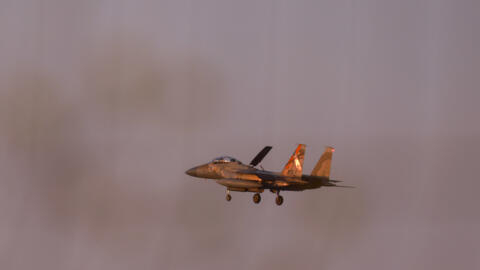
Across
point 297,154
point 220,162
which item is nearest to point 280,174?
point 297,154

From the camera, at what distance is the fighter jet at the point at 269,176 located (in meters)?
99.8

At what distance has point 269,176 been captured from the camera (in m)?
103

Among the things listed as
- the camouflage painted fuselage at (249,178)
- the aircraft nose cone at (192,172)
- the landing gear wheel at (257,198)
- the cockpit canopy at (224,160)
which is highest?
the cockpit canopy at (224,160)

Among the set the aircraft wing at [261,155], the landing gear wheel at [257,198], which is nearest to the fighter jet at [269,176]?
the landing gear wheel at [257,198]

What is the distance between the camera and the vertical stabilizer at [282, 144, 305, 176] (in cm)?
10112

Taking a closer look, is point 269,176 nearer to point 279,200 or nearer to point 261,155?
point 279,200

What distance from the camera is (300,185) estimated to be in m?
99.7

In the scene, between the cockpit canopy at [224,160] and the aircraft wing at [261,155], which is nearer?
the cockpit canopy at [224,160]

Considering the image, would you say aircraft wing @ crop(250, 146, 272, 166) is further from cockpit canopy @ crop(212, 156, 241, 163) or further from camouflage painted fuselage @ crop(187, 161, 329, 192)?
camouflage painted fuselage @ crop(187, 161, 329, 192)

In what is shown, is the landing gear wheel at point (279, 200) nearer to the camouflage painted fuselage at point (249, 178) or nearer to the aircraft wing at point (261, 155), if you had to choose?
the camouflage painted fuselage at point (249, 178)

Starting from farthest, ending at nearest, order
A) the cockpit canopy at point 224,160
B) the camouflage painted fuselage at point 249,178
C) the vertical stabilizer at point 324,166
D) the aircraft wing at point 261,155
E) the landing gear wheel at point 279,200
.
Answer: the aircraft wing at point 261,155 < the cockpit canopy at point 224,160 < the landing gear wheel at point 279,200 < the vertical stabilizer at point 324,166 < the camouflage painted fuselage at point 249,178

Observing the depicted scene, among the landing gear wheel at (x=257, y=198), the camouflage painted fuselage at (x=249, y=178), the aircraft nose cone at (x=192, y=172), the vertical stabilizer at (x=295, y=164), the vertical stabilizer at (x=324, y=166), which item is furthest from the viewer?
the aircraft nose cone at (x=192, y=172)

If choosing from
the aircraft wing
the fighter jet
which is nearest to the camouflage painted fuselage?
the fighter jet

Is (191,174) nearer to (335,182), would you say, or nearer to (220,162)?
(220,162)
